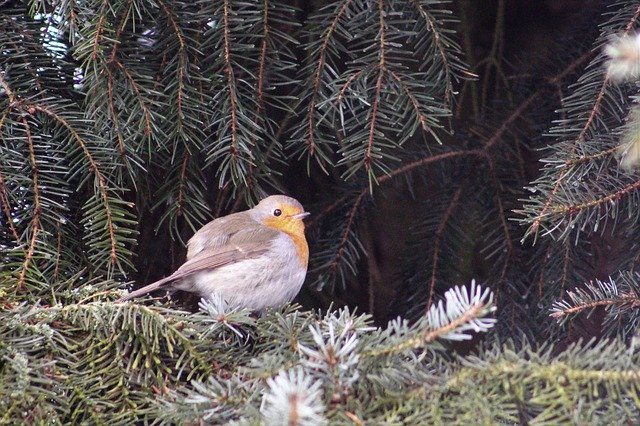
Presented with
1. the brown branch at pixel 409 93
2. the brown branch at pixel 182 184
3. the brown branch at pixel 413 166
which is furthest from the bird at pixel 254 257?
the brown branch at pixel 409 93

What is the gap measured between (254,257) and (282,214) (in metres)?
0.22

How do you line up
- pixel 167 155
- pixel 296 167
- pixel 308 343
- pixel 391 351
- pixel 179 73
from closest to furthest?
1. pixel 391 351
2. pixel 308 343
3. pixel 179 73
4. pixel 167 155
5. pixel 296 167

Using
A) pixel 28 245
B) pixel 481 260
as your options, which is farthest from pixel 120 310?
pixel 481 260

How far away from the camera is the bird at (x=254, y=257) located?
10.4 feet

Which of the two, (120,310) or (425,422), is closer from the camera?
(425,422)

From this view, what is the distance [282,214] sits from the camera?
3400 mm

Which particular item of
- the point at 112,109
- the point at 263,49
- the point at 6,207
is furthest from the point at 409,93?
the point at 6,207

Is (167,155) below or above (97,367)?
above

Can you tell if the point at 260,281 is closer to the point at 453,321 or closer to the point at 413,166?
the point at 413,166

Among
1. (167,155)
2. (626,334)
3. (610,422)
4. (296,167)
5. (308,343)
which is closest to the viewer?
(610,422)

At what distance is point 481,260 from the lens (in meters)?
3.53

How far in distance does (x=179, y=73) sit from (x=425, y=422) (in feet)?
4.74

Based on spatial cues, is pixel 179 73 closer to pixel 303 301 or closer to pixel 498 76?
pixel 303 301

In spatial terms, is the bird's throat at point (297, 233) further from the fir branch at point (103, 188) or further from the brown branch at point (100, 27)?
the brown branch at point (100, 27)
